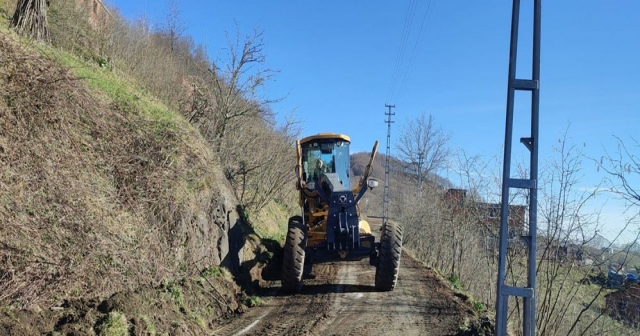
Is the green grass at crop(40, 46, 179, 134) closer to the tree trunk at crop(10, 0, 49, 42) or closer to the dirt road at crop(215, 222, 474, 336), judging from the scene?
the tree trunk at crop(10, 0, 49, 42)

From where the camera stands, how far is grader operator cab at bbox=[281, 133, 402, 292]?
8737mm

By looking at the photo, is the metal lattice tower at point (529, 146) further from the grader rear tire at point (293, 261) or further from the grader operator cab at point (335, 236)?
the grader rear tire at point (293, 261)

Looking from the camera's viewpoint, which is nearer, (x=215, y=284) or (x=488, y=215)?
(x=215, y=284)

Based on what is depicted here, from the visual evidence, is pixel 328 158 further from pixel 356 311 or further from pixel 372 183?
pixel 356 311

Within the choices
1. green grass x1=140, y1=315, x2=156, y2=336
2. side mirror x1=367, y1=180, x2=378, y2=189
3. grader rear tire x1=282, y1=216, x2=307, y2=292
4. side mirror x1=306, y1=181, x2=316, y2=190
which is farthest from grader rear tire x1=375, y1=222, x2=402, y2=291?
green grass x1=140, y1=315, x2=156, y2=336

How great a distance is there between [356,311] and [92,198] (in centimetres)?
462

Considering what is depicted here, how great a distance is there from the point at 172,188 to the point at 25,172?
8.57ft

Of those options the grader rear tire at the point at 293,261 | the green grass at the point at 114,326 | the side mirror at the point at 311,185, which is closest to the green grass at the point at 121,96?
the side mirror at the point at 311,185

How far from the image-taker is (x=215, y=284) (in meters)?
7.66

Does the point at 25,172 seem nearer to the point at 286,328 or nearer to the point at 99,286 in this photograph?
the point at 99,286

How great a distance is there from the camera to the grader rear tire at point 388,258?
28.8 ft

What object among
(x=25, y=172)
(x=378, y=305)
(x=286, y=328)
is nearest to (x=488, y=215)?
(x=378, y=305)

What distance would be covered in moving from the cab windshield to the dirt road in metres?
2.49

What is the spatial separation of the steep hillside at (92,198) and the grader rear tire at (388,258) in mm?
3003
